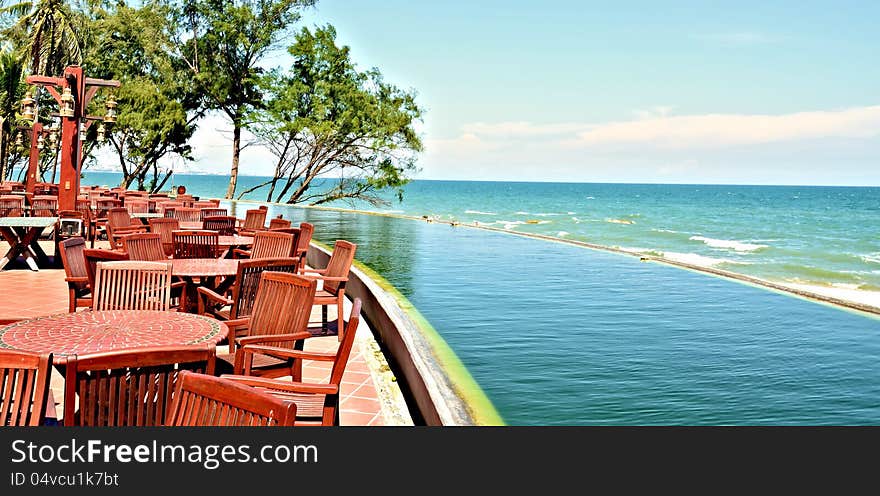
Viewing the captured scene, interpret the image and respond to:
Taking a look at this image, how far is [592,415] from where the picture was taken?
16.4 feet

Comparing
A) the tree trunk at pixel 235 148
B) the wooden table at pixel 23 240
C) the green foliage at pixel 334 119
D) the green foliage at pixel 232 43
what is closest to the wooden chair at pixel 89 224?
the wooden table at pixel 23 240

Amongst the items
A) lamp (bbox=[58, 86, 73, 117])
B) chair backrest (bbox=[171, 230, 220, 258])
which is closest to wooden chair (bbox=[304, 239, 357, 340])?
chair backrest (bbox=[171, 230, 220, 258])

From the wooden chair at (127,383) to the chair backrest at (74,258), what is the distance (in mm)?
2921

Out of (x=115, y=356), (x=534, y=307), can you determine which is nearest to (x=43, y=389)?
(x=115, y=356)

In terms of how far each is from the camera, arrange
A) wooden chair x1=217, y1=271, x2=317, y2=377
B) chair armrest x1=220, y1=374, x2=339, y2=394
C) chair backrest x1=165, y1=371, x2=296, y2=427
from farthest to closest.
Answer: wooden chair x1=217, y1=271, x2=317, y2=377 → chair armrest x1=220, y1=374, x2=339, y2=394 → chair backrest x1=165, y1=371, x2=296, y2=427

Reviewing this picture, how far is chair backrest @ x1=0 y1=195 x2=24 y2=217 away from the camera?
11.1 meters

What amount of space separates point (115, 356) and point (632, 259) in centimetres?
1271

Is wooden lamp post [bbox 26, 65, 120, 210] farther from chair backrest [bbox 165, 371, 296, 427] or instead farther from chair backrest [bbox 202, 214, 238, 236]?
chair backrest [bbox 165, 371, 296, 427]

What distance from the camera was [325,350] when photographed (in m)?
6.16

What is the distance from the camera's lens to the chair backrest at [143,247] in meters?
6.17

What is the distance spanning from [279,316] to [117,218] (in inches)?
233

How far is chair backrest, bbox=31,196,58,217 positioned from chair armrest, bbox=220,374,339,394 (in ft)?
32.2

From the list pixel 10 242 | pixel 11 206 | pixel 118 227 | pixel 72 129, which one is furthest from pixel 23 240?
pixel 72 129

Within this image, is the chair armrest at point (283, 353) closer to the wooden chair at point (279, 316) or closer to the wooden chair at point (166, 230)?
the wooden chair at point (279, 316)
